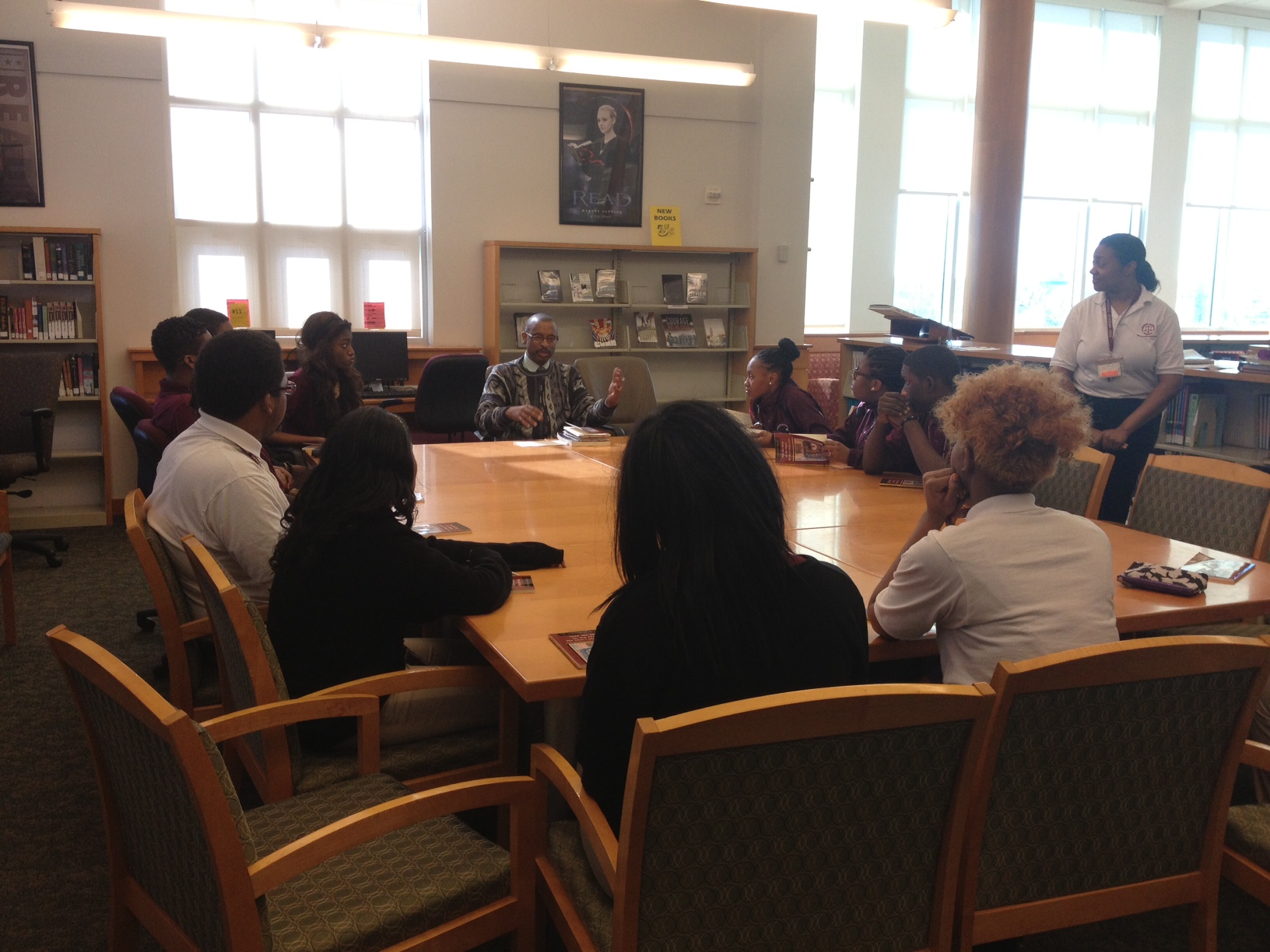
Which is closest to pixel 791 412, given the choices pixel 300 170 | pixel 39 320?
pixel 300 170

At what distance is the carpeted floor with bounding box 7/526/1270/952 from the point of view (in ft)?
6.99

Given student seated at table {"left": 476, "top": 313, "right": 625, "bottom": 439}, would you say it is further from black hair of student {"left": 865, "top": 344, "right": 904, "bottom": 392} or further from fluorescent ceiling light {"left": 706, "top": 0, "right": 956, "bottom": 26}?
fluorescent ceiling light {"left": 706, "top": 0, "right": 956, "bottom": 26}

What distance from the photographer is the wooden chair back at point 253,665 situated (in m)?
1.84

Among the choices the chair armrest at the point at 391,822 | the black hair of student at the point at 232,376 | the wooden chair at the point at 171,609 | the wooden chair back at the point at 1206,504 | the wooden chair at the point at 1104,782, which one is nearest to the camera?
the chair armrest at the point at 391,822

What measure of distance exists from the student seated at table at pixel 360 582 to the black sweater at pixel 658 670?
69 cm

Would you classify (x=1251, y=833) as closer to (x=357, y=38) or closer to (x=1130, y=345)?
(x=1130, y=345)

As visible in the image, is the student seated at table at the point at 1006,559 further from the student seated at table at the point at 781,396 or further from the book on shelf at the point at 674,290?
the book on shelf at the point at 674,290

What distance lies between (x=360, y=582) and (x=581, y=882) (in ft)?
2.53

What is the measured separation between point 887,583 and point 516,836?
0.95 metres

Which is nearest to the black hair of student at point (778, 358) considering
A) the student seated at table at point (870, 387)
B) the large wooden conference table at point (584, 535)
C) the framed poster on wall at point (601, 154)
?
the student seated at table at point (870, 387)

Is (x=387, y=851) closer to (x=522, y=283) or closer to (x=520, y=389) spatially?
(x=520, y=389)

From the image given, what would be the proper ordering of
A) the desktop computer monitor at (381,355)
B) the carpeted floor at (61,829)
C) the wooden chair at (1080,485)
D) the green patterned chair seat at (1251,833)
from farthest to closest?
the desktop computer monitor at (381,355) < the wooden chair at (1080,485) < the carpeted floor at (61,829) < the green patterned chair seat at (1251,833)

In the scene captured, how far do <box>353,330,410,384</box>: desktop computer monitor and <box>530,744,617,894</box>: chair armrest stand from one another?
5.35 m

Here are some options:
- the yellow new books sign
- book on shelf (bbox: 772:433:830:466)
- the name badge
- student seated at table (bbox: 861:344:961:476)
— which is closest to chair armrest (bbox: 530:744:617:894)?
student seated at table (bbox: 861:344:961:476)
